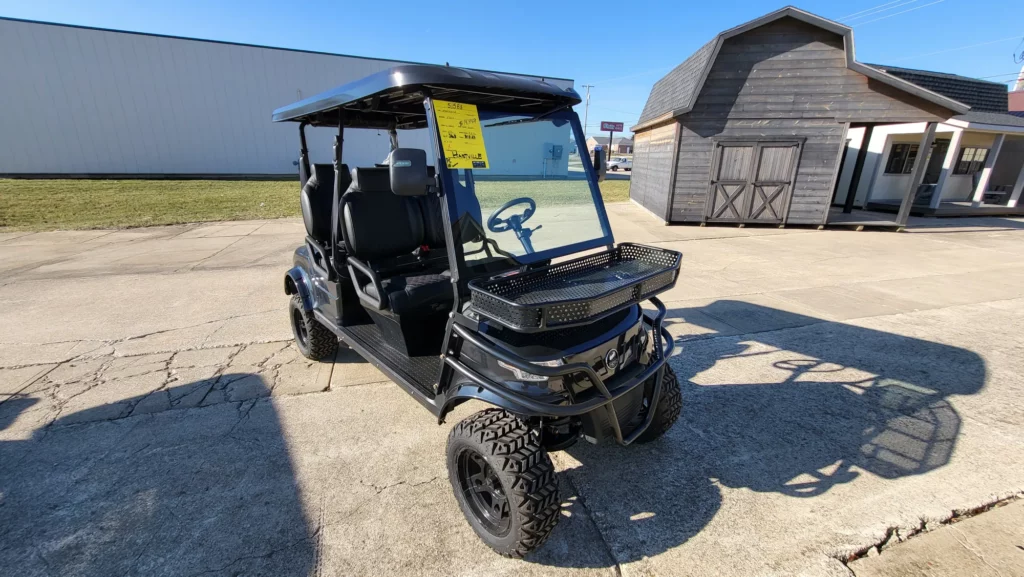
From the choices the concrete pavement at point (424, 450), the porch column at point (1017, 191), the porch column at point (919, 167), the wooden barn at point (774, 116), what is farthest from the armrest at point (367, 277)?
the porch column at point (1017, 191)

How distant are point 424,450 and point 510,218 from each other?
1531mm

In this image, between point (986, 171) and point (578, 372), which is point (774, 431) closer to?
point (578, 372)

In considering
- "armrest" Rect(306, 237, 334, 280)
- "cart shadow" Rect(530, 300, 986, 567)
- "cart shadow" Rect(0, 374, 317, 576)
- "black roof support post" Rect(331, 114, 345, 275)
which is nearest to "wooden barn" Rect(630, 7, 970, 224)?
"cart shadow" Rect(530, 300, 986, 567)

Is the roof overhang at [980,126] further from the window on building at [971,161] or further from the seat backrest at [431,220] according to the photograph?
the seat backrest at [431,220]

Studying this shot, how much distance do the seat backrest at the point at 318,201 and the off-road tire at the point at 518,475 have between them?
2.37 meters

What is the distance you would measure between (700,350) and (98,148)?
29.6m

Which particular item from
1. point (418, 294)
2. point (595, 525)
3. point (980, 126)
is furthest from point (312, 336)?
point (980, 126)

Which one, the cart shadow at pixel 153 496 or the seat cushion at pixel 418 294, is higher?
the seat cushion at pixel 418 294

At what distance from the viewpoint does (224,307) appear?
195 inches

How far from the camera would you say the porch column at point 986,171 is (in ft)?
41.5

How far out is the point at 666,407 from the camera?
2457 mm

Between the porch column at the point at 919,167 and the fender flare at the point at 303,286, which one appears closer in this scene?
the fender flare at the point at 303,286

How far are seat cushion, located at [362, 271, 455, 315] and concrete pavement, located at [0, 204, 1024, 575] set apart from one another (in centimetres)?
86

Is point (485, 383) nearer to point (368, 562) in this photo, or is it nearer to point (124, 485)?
point (368, 562)
